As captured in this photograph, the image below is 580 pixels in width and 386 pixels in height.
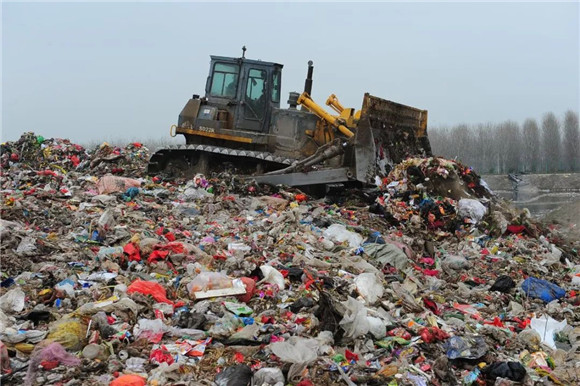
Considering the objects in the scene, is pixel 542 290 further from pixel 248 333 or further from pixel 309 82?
pixel 309 82

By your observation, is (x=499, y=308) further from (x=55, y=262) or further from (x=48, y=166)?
(x=48, y=166)

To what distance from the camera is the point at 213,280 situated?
4891 millimetres

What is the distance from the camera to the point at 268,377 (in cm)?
353

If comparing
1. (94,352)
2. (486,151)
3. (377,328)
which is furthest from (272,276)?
(486,151)

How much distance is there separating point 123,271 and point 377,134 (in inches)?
220

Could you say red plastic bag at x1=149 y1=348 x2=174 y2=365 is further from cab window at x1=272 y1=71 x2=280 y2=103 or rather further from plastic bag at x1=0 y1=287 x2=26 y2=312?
cab window at x1=272 y1=71 x2=280 y2=103

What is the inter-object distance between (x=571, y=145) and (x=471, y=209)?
37773 mm

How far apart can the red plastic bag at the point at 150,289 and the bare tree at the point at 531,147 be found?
41019mm

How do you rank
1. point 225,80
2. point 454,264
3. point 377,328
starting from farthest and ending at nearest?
point 225,80, point 454,264, point 377,328

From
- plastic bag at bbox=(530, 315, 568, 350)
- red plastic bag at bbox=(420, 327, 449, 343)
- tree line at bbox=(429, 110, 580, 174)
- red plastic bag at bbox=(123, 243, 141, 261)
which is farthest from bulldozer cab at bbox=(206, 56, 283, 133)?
tree line at bbox=(429, 110, 580, 174)

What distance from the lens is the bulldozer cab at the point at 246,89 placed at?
10.6m

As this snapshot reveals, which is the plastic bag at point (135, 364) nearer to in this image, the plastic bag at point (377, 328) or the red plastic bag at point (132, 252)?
the plastic bag at point (377, 328)

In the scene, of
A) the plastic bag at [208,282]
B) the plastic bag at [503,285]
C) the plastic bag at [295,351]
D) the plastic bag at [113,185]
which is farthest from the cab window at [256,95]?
the plastic bag at [295,351]

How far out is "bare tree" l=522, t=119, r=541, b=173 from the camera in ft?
139
